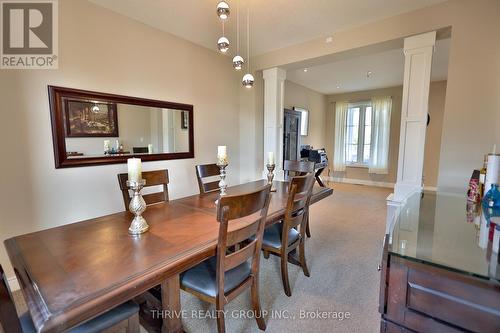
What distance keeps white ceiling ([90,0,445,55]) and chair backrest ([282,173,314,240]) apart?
189 cm

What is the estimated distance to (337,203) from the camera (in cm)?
458

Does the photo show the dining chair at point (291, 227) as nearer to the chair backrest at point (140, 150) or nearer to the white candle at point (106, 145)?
the chair backrest at point (140, 150)

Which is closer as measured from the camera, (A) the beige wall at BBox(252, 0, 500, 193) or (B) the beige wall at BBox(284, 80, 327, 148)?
(A) the beige wall at BBox(252, 0, 500, 193)

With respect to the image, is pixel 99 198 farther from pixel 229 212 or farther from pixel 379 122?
pixel 379 122

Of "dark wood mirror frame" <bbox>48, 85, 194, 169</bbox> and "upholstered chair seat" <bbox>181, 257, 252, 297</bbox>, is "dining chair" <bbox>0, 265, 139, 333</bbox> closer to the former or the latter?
"upholstered chair seat" <bbox>181, 257, 252, 297</bbox>

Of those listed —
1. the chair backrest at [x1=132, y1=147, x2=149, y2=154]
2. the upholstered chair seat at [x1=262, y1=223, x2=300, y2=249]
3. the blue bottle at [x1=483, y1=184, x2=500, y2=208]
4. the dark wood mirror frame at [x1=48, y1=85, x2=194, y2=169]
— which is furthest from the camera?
the chair backrest at [x1=132, y1=147, x2=149, y2=154]

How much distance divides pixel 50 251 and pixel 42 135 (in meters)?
1.53

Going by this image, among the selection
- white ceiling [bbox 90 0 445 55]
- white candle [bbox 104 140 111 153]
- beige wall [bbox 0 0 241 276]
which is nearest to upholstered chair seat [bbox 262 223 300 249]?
beige wall [bbox 0 0 241 276]

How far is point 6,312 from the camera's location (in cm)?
76

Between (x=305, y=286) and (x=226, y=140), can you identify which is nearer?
(x=305, y=286)

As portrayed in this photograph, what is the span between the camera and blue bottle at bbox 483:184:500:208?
146 centimetres

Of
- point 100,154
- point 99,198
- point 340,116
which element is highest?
point 340,116

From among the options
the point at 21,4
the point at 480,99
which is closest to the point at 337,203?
the point at 480,99

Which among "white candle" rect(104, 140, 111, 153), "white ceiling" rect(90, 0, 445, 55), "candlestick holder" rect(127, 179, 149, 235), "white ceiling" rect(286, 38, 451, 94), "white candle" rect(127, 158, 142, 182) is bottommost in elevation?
"candlestick holder" rect(127, 179, 149, 235)
